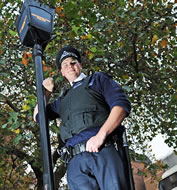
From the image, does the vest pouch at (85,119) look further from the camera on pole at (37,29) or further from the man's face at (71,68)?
the man's face at (71,68)

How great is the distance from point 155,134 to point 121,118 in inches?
321

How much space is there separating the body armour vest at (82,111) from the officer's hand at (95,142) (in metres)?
0.16

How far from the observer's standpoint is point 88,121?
1.90 m

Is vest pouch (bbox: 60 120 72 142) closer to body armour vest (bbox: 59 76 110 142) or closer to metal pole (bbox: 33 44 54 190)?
body armour vest (bbox: 59 76 110 142)

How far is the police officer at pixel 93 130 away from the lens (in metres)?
1.73

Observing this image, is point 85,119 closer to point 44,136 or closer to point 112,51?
point 44,136

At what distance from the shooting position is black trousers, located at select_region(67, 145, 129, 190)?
5.56 feet

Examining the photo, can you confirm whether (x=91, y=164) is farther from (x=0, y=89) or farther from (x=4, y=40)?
(x=0, y=89)

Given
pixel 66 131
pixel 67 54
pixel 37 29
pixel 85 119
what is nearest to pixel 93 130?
pixel 85 119

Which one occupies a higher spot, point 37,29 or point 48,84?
point 37,29

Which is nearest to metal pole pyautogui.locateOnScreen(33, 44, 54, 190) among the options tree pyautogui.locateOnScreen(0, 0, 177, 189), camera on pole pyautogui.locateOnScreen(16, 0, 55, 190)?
camera on pole pyautogui.locateOnScreen(16, 0, 55, 190)

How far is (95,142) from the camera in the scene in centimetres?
173

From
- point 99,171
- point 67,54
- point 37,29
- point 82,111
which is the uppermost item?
point 37,29

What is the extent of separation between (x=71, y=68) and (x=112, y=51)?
3.69 m
